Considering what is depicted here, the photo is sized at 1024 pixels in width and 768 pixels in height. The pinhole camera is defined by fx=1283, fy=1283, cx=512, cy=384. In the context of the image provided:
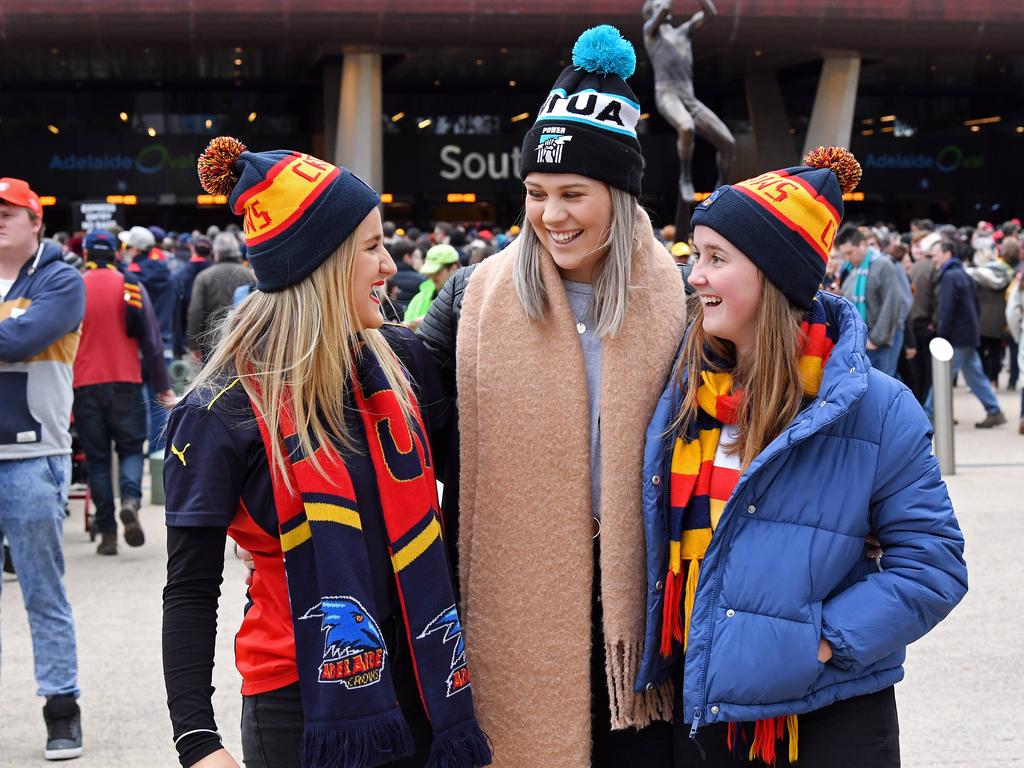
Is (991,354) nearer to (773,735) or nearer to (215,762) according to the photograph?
(773,735)

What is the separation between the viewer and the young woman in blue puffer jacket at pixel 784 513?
98.7 inches

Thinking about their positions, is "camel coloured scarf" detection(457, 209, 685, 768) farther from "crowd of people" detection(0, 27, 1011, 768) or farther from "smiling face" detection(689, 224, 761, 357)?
"smiling face" detection(689, 224, 761, 357)

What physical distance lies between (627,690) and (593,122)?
1.28 metres

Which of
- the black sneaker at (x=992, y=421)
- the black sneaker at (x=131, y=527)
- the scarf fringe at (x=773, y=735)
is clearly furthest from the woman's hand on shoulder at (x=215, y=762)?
the black sneaker at (x=992, y=421)

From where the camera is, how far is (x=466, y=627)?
2.86 meters

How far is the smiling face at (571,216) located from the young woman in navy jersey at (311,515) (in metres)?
0.50

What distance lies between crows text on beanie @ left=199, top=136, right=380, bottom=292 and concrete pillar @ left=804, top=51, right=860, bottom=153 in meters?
31.0

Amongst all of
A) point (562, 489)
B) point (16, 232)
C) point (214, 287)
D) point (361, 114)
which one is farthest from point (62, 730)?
point (361, 114)

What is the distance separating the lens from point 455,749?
2.47 metres

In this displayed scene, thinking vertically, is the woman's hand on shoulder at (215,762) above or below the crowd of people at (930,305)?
below

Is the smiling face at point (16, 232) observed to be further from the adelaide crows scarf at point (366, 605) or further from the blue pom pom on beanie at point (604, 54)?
the adelaide crows scarf at point (366, 605)

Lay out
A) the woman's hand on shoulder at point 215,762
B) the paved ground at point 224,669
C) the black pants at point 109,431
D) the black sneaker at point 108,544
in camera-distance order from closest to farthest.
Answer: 1. the woman's hand on shoulder at point 215,762
2. the paved ground at point 224,669
3. the black sneaker at point 108,544
4. the black pants at point 109,431

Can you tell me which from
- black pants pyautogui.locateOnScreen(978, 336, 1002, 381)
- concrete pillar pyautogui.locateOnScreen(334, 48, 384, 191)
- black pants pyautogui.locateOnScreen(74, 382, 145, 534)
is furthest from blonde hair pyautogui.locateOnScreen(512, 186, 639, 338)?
concrete pillar pyautogui.locateOnScreen(334, 48, 384, 191)

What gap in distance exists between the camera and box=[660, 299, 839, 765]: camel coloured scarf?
268 centimetres
